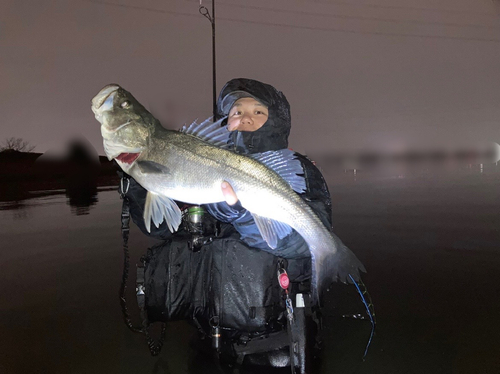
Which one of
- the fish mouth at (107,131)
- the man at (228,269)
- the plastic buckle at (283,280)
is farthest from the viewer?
the man at (228,269)

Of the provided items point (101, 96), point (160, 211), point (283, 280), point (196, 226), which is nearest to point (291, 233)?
point (283, 280)

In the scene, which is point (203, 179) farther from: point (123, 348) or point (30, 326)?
point (30, 326)

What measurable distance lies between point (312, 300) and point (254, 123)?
1.89m

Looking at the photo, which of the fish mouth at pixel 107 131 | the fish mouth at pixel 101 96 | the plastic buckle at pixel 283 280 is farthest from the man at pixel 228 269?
the fish mouth at pixel 101 96

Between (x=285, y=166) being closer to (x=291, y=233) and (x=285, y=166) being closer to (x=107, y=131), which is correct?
(x=291, y=233)

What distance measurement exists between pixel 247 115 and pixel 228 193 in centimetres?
132

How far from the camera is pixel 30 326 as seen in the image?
418cm

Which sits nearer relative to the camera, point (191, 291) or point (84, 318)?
point (191, 291)

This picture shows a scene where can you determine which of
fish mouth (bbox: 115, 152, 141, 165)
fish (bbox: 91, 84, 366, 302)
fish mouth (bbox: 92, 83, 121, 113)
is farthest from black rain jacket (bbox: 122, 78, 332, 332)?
fish mouth (bbox: 92, 83, 121, 113)

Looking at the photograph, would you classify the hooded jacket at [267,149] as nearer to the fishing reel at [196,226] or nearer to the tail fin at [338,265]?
the fishing reel at [196,226]

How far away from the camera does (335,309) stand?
→ 455 centimetres

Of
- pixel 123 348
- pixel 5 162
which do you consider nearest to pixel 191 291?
pixel 123 348

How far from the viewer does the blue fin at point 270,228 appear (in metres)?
2.46

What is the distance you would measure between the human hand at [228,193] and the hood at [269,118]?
0.73m
